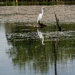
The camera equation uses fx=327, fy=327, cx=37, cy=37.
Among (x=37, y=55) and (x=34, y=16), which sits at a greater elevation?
(x=37, y=55)

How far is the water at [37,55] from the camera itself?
21.5 ft

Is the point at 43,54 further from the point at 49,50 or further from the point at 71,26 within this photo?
the point at 71,26

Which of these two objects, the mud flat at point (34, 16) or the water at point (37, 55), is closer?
the water at point (37, 55)

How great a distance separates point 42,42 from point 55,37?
1054 millimetres

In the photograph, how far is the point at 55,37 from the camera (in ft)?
36.6

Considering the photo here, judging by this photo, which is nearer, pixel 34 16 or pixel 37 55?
pixel 37 55

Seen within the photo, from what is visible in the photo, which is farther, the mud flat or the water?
the mud flat

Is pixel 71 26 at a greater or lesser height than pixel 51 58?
lesser

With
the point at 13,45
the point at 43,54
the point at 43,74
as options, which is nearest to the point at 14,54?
the point at 43,54

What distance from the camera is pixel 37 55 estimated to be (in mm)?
8039

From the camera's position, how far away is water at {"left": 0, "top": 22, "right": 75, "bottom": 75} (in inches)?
258

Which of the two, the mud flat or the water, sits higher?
the water

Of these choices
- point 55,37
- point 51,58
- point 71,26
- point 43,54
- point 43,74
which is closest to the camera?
point 43,74

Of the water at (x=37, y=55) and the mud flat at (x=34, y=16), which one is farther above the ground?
the water at (x=37, y=55)
